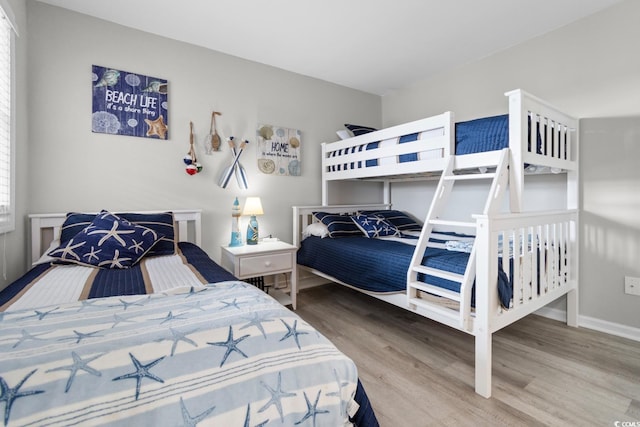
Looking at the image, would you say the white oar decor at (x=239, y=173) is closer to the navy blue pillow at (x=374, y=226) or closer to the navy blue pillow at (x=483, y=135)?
the navy blue pillow at (x=374, y=226)

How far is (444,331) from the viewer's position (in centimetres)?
214

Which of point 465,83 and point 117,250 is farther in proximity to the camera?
point 465,83

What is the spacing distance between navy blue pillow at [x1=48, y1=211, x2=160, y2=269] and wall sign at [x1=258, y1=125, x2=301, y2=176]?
1.38m

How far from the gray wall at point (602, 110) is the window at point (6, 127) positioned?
369 cm

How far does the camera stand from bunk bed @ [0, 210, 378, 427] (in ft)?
1.69

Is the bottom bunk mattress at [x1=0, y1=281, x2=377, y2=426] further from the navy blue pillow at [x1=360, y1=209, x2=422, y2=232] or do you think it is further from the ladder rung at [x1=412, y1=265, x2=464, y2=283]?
the navy blue pillow at [x1=360, y1=209, x2=422, y2=232]

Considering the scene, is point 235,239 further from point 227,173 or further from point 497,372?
point 497,372

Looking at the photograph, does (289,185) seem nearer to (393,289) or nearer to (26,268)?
(393,289)

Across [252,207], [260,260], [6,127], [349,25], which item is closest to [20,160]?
[6,127]

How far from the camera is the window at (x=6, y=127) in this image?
160 cm

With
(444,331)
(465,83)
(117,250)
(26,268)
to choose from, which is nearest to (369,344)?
(444,331)

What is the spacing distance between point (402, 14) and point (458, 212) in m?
1.88

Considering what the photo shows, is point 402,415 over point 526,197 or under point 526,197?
under

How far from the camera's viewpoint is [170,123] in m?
2.47
